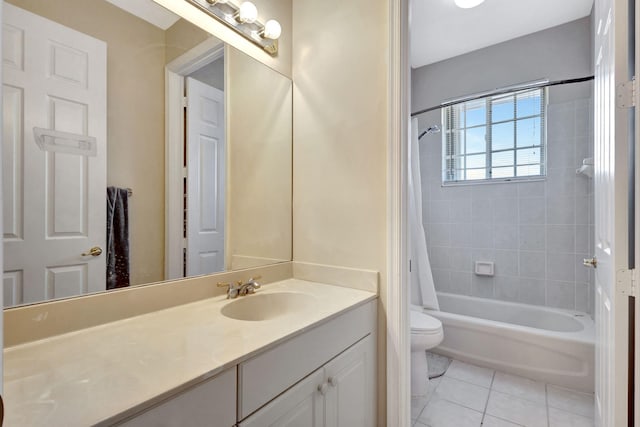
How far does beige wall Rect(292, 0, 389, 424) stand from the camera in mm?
1411

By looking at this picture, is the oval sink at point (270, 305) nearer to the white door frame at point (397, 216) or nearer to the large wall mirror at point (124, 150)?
the large wall mirror at point (124, 150)

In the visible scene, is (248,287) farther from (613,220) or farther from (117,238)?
(613,220)

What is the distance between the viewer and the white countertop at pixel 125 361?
0.59 m

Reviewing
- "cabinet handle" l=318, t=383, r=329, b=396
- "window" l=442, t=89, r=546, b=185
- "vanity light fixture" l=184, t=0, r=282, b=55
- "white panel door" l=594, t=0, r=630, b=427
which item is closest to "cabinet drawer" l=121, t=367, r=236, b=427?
"cabinet handle" l=318, t=383, r=329, b=396

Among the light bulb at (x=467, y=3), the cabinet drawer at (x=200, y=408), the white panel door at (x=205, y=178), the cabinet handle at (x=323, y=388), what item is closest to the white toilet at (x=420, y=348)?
the cabinet handle at (x=323, y=388)

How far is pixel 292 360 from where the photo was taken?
0.95 meters

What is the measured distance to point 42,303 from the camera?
891 mm

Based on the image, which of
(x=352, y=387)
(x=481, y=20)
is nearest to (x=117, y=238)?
(x=352, y=387)

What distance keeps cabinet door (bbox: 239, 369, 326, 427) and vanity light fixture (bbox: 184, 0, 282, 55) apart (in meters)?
1.51

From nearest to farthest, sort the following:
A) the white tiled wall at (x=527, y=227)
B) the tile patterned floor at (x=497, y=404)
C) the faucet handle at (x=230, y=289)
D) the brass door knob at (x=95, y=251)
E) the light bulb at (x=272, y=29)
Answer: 1. the brass door knob at (x=95, y=251)
2. the faucet handle at (x=230, y=289)
3. the light bulb at (x=272, y=29)
4. the tile patterned floor at (x=497, y=404)
5. the white tiled wall at (x=527, y=227)

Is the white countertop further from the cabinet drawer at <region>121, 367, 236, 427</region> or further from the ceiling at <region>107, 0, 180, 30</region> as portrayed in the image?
the ceiling at <region>107, 0, 180, 30</region>

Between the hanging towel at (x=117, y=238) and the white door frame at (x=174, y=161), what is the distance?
14 cm

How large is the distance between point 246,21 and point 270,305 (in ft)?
4.36

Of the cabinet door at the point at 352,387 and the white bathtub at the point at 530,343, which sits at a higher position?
the cabinet door at the point at 352,387
